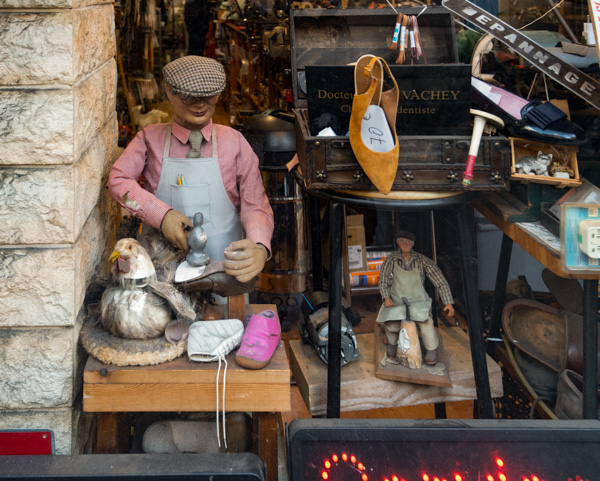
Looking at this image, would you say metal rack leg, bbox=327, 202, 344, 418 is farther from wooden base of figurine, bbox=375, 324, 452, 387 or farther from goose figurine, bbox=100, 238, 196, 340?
goose figurine, bbox=100, 238, 196, 340

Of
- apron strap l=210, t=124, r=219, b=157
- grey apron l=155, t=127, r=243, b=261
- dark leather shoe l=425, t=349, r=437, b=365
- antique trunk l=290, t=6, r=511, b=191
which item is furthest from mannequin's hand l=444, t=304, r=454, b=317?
apron strap l=210, t=124, r=219, b=157

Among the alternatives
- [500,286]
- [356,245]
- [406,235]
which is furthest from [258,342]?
[356,245]

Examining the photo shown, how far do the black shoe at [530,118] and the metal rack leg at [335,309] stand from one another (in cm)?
64

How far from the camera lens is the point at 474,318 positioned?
2.31m

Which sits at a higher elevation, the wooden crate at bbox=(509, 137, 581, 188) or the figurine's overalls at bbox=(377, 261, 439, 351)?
the wooden crate at bbox=(509, 137, 581, 188)

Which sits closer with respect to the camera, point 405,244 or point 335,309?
point 335,309

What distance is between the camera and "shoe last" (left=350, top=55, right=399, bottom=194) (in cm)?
198

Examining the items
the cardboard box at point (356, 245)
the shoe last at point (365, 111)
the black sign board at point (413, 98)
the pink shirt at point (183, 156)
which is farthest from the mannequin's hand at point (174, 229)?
the cardboard box at point (356, 245)

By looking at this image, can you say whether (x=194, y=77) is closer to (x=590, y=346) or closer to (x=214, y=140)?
(x=214, y=140)

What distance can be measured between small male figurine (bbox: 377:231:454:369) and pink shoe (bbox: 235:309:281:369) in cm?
45

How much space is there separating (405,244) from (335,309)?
15.5 inches

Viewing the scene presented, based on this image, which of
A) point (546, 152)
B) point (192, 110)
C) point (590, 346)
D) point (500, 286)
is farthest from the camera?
point (500, 286)

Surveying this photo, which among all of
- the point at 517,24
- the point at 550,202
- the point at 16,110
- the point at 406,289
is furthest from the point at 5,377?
the point at 517,24

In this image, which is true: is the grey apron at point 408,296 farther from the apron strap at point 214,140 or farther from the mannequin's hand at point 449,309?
the apron strap at point 214,140
